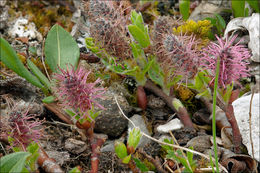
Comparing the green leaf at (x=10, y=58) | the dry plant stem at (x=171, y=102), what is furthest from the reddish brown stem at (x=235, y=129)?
the green leaf at (x=10, y=58)

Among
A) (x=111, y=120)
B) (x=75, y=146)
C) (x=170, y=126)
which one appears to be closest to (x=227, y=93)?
(x=170, y=126)

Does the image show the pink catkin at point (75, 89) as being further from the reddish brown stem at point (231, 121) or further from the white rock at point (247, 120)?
the white rock at point (247, 120)

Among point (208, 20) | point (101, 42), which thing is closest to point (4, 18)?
point (101, 42)

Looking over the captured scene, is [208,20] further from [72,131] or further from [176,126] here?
[72,131]

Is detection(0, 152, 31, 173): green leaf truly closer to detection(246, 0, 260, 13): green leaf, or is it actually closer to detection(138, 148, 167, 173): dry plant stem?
detection(138, 148, 167, 173): dry plant stem

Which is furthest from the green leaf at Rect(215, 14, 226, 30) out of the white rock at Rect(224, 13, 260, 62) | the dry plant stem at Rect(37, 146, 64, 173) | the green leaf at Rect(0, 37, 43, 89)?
the dry plant stem at Rect(37, 146, 64, 173)
